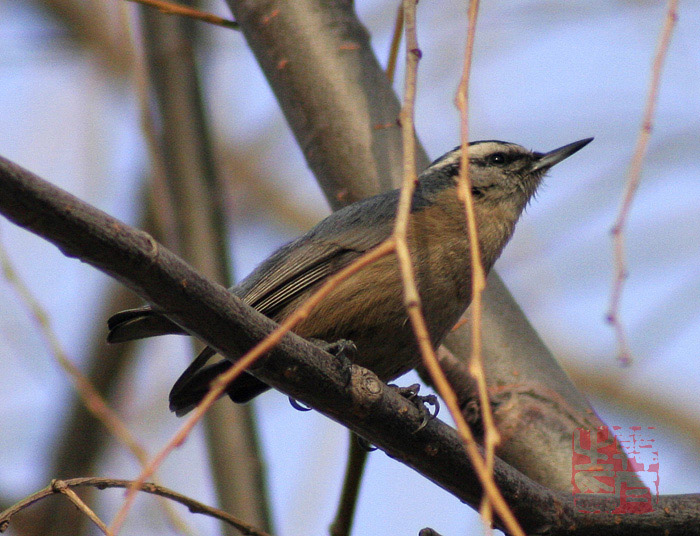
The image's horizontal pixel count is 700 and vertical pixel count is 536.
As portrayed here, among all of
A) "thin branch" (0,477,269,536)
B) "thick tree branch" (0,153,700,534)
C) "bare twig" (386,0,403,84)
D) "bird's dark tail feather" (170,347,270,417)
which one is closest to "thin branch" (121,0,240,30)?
"bare twig" (386,0,403,84)

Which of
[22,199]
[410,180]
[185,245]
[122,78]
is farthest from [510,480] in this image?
[122,78]

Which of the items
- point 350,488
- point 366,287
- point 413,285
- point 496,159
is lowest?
point 350,488

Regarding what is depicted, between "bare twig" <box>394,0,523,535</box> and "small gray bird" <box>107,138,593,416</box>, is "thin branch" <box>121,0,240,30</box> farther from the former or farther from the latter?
"bare twig" <box>394,0,523,535</box>

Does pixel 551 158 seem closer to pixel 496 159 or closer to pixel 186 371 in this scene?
pixel 496 159

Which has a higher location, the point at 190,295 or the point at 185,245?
the point at 185,245

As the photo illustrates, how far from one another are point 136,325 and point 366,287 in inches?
37.6

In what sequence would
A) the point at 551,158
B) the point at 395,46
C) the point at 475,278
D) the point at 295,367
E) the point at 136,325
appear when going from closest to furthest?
the point at 475,278, the point at 295,367, the point at 136,325, the point at 395,46, the point at 551,158

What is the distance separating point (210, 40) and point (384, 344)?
4.06 meters

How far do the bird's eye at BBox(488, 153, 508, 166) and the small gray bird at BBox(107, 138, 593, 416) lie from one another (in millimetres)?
512

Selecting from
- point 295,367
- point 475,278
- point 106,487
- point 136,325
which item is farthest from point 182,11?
point 475,278

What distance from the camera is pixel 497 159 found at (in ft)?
14.9

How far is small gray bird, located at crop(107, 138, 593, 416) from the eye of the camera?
3.39 m

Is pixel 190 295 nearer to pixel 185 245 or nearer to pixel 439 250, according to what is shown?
pixel 439 250

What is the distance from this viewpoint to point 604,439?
3438 millimetres
